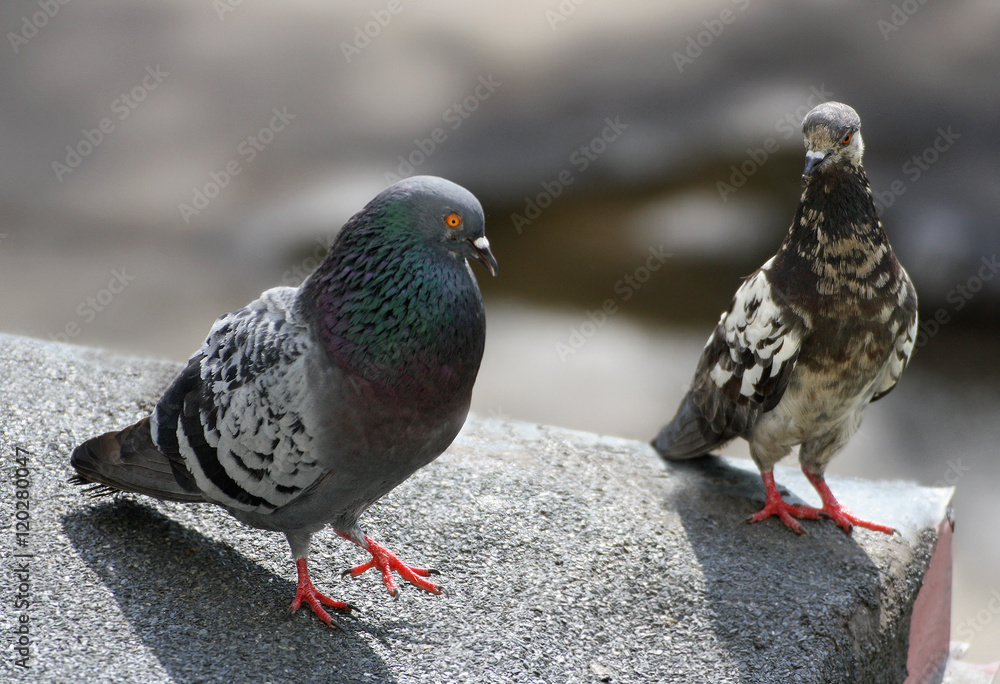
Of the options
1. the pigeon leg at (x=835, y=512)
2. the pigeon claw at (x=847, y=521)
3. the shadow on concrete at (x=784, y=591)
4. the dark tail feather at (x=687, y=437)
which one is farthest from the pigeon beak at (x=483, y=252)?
the pigeon claw at (x=847, y=521)

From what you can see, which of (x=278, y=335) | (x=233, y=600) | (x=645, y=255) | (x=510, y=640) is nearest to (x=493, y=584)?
(x=510, y=640)

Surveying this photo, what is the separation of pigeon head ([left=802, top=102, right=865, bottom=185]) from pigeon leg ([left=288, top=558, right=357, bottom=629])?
2570mm

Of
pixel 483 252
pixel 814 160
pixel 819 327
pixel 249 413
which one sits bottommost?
pixel 249 413

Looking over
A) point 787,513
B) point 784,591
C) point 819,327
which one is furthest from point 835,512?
point 819,327

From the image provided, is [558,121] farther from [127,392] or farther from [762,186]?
[127,392]

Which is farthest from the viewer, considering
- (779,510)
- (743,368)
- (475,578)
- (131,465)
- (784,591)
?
(779,510)

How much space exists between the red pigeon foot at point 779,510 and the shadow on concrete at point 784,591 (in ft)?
0.13

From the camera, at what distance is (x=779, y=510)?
4320 millimetres

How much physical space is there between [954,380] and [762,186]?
8.48 ft

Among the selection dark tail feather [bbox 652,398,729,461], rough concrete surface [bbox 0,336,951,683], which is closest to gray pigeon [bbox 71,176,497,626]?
rough concrete surface [bbox 0,336,951,683]

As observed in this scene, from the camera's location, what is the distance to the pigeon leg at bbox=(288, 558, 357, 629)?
3.25m

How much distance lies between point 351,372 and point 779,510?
247 centimetres

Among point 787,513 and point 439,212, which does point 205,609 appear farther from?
point 787,513

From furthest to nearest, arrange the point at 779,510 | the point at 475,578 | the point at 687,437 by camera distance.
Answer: the point at 687,437
the point at 779,510
the point at 475,578
